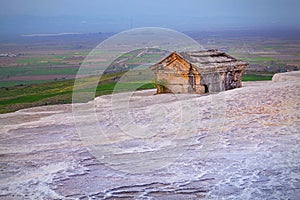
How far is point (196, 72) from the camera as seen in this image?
16062 mm

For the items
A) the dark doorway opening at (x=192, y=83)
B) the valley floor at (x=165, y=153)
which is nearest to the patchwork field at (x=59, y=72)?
the dark doorway opening at (x=192, y=83)

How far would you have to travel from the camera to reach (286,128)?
7.52 meters

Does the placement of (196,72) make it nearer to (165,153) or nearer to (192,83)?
(192,83)

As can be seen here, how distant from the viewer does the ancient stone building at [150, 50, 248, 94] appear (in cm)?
1619

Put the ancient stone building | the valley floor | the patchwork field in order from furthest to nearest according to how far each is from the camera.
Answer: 1. the patchwork field
2. the ancient stone building
3. the valley floor

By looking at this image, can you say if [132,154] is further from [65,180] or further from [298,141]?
[298,141]

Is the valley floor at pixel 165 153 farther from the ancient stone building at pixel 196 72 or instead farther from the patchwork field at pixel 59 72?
the patchwork field at pixel 59 72

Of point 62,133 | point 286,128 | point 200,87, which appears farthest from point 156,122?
point 200,87

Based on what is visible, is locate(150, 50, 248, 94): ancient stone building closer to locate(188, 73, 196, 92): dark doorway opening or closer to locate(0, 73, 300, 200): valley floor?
locate(188, 73, 196, 92): dark doorway opening

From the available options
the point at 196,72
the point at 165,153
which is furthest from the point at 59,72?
the point at 165,153

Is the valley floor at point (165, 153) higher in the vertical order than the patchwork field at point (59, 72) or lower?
higher

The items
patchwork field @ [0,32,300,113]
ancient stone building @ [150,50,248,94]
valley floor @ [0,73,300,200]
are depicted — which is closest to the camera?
valley floor @ [0,73,300,200]

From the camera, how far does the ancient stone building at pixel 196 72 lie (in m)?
16.2

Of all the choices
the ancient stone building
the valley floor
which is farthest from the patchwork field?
the valley floor
